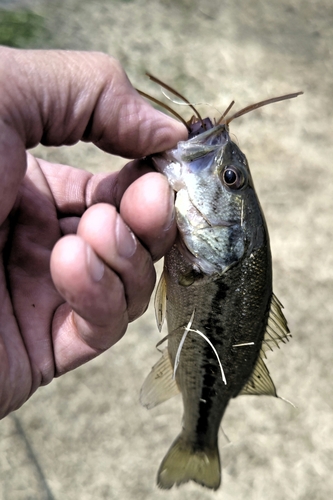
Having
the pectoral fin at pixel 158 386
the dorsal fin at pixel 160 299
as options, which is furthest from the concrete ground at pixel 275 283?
the dorsal fin at pixel 160 299

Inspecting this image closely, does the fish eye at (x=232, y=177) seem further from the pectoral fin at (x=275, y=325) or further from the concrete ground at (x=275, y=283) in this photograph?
the concrete ground at (x=275, y=283)

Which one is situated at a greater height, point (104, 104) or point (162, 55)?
point (104, 104)

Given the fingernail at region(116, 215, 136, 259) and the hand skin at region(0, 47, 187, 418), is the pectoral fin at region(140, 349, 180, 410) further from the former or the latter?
the fingernail at region(116, 215, 136, 259)

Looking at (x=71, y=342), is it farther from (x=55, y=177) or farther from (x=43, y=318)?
(x=55, y=177)

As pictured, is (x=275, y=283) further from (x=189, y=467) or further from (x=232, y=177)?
(x=232, y=177)

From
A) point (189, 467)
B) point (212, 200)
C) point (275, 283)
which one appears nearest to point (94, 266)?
point (212, 200)

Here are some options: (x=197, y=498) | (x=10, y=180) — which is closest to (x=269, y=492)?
(x=197, y=498)

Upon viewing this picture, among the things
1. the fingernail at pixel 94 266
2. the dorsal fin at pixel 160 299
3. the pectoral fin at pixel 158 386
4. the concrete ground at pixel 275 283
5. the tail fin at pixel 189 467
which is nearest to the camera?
the fingernail at pixel 94 266

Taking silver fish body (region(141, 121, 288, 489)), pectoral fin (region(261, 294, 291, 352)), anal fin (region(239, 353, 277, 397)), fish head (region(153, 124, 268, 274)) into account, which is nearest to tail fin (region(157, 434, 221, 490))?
silver fish body (region(141, 121, 288, 489))
